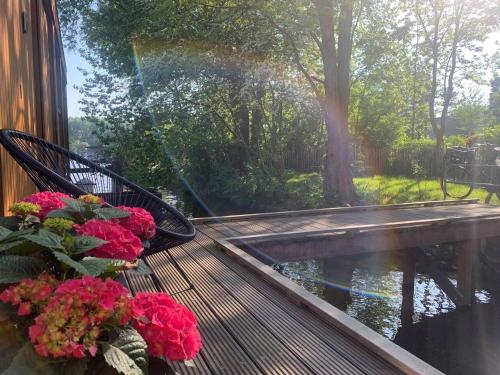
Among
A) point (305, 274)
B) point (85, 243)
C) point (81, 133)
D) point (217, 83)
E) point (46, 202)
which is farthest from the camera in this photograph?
point (81, 133)

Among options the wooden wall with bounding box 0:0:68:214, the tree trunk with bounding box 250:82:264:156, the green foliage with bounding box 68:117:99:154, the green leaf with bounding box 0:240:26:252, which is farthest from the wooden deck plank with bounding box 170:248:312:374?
the green foliage with bounding box 68:117:99:154

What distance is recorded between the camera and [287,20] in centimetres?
866

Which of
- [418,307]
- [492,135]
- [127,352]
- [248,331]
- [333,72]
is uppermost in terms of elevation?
[333,72]

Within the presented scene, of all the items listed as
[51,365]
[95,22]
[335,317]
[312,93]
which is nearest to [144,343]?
[51,365]

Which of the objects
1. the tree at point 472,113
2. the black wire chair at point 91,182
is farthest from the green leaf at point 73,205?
the tree at point 472,113

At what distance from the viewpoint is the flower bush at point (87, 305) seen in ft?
2.43

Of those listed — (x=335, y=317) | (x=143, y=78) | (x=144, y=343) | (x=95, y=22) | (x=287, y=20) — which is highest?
(x=95, y=22)

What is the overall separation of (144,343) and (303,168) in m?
13.1

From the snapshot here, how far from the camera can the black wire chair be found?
6.59ft

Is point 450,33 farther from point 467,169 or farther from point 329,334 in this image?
point 329,334

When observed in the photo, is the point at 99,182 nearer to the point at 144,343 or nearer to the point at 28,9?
the point at 28,9

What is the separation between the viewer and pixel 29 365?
0.76 meters

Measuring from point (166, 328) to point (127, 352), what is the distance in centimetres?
9

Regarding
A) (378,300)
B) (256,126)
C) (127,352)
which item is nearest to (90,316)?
(127,352)
